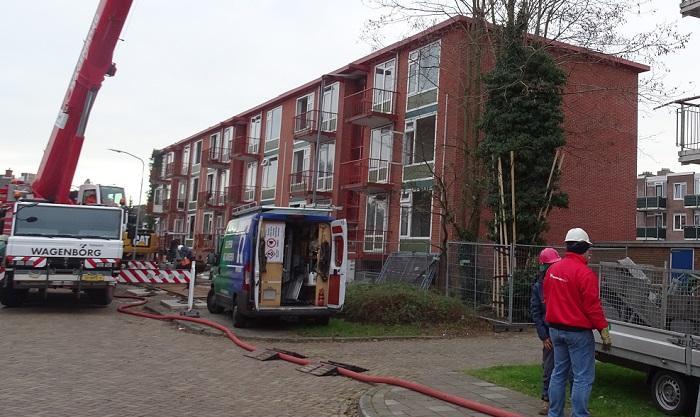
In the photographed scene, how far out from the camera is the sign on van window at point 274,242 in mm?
12852

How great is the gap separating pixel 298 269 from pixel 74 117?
7460 mm

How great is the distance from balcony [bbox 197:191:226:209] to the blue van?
3045cm

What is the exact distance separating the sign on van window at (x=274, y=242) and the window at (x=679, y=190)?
176ft

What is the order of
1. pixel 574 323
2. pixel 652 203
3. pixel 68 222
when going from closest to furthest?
pixel 574 323, pixel 68 222, pixel 652 203

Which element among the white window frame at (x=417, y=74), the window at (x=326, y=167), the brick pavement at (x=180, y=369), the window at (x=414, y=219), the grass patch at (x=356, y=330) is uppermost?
the white window frame at (x=417, y=74)

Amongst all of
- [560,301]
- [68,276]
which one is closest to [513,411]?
[560,301]

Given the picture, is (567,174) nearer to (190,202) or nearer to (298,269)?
(298,269)

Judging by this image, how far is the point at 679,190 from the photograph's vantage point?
57.2 meters

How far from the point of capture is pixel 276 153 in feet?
123

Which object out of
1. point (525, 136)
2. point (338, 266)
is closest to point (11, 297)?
point (338, 266)

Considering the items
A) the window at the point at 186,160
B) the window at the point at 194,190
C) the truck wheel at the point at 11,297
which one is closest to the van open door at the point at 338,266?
the truck wheel at the point at 11,297

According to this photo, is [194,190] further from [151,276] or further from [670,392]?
[670,392]

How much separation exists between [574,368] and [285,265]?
8862 millimetres

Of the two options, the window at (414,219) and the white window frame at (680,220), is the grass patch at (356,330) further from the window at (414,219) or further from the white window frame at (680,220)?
the white window frame at (680,220)
